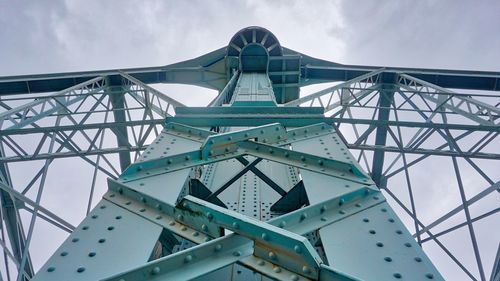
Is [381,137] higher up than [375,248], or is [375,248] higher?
[381,137]

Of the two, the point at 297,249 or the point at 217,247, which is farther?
the point at 217,247

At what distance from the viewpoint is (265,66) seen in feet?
39.0

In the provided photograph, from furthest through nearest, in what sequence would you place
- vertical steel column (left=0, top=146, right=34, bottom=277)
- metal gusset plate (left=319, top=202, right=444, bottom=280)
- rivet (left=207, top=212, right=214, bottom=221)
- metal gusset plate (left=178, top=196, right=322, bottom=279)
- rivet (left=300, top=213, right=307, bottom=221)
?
vertical steel column (left=0, top=146, right=34, bottom=277), rivet (left=300, top=213, right=307, bottom=221), rivet (left=207, top=212, right=214, bottom=221), metal gusset plate (left=319, top=202, right=444, bottom=280), metal gusset plate (left=178, top=196, right=322, bottom=279)

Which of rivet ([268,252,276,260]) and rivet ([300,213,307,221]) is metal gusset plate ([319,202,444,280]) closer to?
rivet ([300,213,307,221])

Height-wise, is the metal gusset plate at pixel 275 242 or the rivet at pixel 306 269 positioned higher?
the metal gusset plate at pixel 275 242

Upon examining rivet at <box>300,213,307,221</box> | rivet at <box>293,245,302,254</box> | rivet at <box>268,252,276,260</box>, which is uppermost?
rivet at <box>300,213,307,221</box>

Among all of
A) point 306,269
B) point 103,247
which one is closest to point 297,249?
point 306,269

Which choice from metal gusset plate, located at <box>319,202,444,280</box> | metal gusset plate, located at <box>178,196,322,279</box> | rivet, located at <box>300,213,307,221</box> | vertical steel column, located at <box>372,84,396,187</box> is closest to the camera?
metal gusset plate, located at <box>178,196,322,279</box>

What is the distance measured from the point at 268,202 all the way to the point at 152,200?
2273mm

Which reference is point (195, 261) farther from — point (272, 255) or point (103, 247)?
point (103, 247)

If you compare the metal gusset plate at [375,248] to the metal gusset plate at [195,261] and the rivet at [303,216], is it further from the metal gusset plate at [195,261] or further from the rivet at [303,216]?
the metal gusset plate at [195,261]

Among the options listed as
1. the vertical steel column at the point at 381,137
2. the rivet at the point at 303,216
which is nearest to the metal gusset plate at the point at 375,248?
the rivet at the point at 303,216

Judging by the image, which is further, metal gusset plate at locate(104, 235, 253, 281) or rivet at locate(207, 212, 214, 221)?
rivet at locate(207, 212, 214, 221)

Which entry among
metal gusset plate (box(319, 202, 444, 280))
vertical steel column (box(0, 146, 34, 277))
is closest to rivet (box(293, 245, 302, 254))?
metal gusset plate (box(319, 202, 444, 280))
